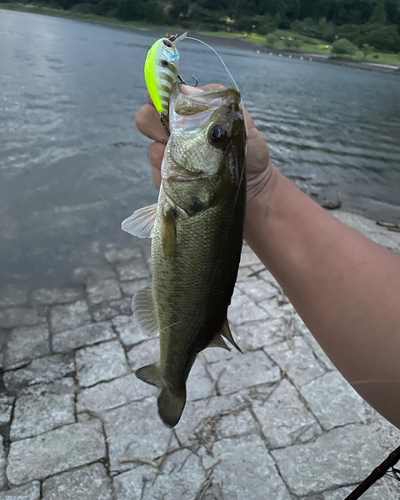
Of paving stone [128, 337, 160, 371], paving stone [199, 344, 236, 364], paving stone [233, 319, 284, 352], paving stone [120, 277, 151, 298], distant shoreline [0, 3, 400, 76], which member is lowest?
paving stone [120, 277, 151, 298]

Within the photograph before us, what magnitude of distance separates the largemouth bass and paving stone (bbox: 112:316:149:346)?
102 inches

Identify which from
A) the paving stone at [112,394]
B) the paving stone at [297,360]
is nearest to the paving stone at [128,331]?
the paving stone at [112,394]

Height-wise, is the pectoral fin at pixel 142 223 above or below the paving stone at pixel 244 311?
above

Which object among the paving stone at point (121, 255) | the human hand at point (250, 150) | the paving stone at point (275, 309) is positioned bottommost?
the paving stone at point (121, 255)

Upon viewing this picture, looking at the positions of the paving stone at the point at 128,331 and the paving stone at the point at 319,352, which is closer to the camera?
the paving stone at the point at 319,352

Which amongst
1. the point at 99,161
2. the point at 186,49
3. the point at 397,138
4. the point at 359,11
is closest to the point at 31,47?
the point at 186,49

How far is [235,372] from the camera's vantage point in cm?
395

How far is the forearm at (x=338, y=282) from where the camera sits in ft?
4.90

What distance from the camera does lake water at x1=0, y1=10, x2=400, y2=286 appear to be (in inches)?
304

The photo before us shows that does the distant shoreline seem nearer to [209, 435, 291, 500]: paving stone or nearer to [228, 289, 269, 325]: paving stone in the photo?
[228, 289, 269, 325]: paving stone

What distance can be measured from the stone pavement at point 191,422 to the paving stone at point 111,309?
153mm

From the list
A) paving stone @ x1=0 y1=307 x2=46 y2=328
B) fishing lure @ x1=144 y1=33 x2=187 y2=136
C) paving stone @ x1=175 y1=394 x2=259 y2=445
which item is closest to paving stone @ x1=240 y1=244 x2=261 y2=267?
paving stone @ x1=175 y1=394 x2=259 y2=445

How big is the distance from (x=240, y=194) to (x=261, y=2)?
A: 74517 millimetres

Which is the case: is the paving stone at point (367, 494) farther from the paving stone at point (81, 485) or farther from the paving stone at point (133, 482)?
the paving stone at point (81, 485)
